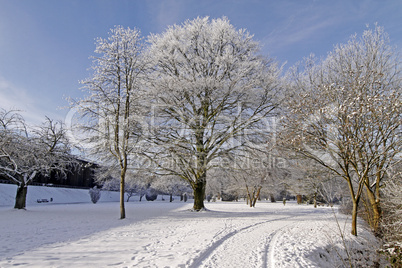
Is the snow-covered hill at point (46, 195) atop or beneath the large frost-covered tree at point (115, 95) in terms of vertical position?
beneath

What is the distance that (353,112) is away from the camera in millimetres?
6527

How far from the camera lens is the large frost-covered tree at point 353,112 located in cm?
750

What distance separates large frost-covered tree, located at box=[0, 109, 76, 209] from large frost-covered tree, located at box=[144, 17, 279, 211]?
7.25 metres

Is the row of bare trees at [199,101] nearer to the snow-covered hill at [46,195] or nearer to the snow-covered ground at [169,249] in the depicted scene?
the snow-covered ground at [169,249]

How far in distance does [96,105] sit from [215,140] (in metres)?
7.56

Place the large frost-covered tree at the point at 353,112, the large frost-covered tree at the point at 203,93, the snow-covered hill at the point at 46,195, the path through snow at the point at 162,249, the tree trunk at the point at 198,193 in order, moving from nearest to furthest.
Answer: the path through snow at the point at 162,249
the large frost-covered tree at the point at 353,112
the large frost-covered tree at the point at 203,93
the tree trunk at the point at 198,193
the snow-covered hill at the point at 46,195

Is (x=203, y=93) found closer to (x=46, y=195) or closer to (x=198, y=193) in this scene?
(x=198, y=193)

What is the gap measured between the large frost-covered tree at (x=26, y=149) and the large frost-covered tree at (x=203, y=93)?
23.8ft

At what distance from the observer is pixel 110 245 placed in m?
6.18

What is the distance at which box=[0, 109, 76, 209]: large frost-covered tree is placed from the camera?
15430mm

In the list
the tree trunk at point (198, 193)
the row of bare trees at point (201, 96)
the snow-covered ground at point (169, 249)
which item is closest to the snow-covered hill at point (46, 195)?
the row of bare trees at point (201, 96)

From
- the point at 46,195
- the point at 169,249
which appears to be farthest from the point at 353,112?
the point at 46,195

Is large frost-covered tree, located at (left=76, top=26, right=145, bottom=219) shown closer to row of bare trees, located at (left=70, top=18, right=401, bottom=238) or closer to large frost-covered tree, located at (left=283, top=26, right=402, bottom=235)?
row of bare trees, located at (left=70, top=18, right=401, bottom=238)

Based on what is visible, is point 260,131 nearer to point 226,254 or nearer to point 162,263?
point 226,254
